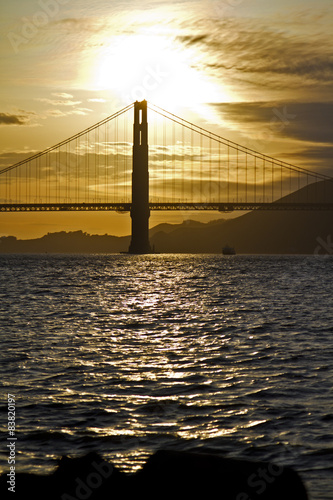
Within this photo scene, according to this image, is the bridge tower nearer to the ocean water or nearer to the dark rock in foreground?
the ocean water

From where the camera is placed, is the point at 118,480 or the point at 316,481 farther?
the point at 316,481

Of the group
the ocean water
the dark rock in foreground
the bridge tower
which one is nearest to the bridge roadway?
the bridge tower

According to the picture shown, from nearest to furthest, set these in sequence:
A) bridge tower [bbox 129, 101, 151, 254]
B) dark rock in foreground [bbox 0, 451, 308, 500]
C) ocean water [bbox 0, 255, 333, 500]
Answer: dark rock in foreground [bbox 0, 451, 308, 500] → ocean water [bbox 0, 255, 333, 500] → bridge tower [bbox 129, 101, 151, 254]

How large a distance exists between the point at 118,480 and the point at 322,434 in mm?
4803

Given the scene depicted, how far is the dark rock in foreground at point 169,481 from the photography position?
19.1 feet

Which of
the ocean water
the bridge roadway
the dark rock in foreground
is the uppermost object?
the bridge roadway

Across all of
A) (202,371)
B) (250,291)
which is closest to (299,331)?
(202,371)

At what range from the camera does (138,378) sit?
47.0ft

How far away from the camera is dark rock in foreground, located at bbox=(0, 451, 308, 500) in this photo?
5816mm

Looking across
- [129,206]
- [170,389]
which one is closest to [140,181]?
[129,206]

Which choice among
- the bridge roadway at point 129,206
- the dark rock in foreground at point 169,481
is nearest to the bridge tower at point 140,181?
the bridge roadway at point 129,206

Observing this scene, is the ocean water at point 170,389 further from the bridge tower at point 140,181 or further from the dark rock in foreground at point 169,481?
the bridge tower at point 140,181

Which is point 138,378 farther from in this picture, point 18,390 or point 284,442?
point 284,442

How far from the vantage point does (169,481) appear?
589cm
